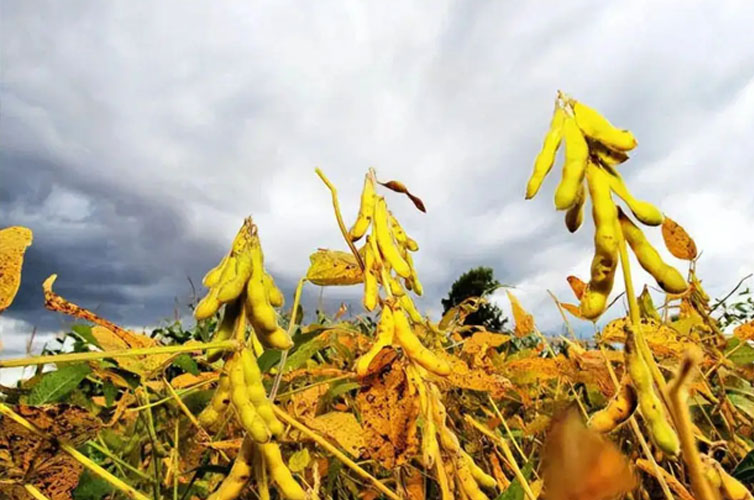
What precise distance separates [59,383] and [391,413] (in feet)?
1.47

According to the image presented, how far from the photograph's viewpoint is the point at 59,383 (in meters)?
0.82

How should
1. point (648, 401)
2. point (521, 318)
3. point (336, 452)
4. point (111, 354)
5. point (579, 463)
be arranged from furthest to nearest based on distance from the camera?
point (521, 318), point (336, 452), point (111, 354), point (648, 401), point (579, 463)

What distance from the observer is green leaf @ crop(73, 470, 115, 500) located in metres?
0.81

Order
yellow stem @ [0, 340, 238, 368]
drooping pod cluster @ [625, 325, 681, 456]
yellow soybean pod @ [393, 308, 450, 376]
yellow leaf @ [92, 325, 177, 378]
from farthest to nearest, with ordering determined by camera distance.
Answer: yellow leaf @ [92, 325, 177, 378] → yellow soybean pod @ [393, 308, 450, 376] → yellow stem @ [0, 340, 238, 368] → drooping pod cluster @ [625, 325, 681, 456]

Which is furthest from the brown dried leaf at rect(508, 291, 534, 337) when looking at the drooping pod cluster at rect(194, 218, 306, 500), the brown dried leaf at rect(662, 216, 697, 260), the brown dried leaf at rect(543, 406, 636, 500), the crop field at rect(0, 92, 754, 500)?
the brown dried leaf at rect(543, 406, 636, 500)

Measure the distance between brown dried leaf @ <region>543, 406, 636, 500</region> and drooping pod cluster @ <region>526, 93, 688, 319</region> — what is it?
18cm

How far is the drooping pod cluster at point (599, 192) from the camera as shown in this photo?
401 millimetres

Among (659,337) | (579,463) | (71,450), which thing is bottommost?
(579,463)

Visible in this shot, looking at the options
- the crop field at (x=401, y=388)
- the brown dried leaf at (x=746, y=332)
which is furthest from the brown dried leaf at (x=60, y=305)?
the brown dried leaf at (x=746, y=332)

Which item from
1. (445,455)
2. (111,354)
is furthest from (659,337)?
(111,354)

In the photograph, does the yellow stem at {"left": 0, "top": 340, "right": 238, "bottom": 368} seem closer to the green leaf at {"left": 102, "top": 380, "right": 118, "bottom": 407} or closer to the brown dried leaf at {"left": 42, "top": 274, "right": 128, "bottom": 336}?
the brown dried leaf at {"left": 42, "top": 274, "right": 128, "bottom": 336}

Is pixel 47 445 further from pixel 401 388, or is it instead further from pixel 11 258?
pixel 401 388

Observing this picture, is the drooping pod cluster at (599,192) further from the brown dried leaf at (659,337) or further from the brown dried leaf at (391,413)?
the brown dried leaf at (659,337)

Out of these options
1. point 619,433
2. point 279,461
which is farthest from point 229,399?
point 619,433
